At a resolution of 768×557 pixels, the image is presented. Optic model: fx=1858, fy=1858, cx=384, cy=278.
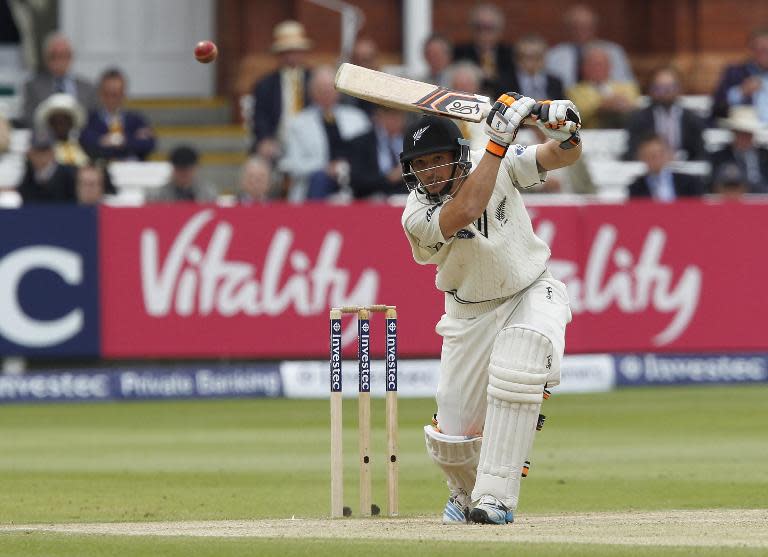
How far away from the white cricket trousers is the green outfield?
A: 0.46m

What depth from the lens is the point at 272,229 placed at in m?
14.0

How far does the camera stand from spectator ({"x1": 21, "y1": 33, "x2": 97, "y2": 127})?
→ 15609 millimetres

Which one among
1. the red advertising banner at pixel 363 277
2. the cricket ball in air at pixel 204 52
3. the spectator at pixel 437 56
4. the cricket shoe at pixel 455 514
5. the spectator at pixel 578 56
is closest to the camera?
the cricket shoe at pixel 455 514

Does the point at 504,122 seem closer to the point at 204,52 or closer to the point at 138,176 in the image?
the point at 204,52

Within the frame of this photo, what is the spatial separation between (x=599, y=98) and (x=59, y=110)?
4.64 metres

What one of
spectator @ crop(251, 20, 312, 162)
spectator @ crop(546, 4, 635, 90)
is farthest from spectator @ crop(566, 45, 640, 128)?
spectator @ crop(251, 20, 312, 162)

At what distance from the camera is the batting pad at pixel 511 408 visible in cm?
693

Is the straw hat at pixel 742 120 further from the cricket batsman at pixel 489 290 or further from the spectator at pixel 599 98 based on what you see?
the cricket batsman at pixel 489 290

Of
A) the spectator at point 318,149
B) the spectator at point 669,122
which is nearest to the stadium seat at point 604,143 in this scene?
the spectator at point 669,122

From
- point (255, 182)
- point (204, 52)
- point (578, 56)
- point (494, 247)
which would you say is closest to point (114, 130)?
point (255, 182)

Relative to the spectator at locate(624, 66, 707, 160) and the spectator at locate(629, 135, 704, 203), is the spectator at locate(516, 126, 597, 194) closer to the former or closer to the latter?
the spectator at locate(629, 135, 704, 203)

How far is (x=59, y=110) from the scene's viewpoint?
14883 millimetres

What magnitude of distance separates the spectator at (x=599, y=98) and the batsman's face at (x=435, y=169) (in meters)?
9.09

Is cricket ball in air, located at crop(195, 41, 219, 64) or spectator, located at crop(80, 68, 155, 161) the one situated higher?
cricket ball in air, located at crop(195, 41, 219, 64)
